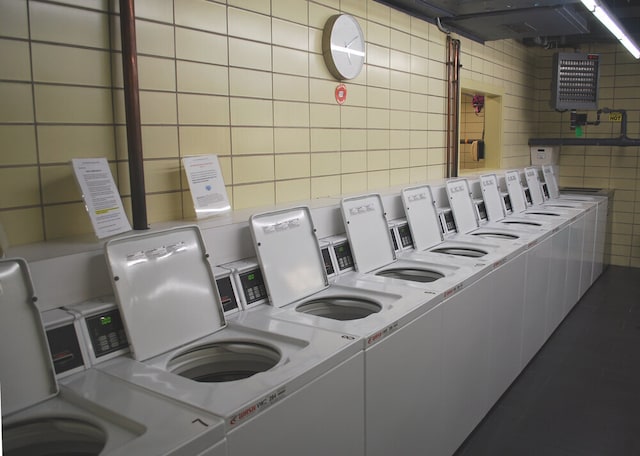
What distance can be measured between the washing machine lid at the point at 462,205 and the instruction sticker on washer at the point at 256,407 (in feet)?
9.45

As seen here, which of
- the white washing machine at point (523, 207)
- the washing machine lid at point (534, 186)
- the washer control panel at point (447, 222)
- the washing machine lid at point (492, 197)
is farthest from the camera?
the washing machine lid at point (534, 186)

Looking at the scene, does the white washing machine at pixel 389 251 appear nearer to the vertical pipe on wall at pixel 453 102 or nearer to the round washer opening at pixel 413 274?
the round washer opening at pixel 413 274

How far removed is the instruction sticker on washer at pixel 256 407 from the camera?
1.38 meters

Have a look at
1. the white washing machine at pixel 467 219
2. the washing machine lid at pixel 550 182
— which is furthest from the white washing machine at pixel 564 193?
the white washing machine at pixel 467 219

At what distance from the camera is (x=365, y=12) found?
3.75 metres

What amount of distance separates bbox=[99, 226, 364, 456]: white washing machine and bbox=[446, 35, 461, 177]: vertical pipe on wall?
3489 mm

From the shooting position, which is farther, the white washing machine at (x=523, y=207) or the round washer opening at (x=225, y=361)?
the white washing machine at (x=523, y=207)

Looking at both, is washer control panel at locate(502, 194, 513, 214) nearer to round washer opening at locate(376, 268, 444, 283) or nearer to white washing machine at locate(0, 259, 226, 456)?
round washer opening at locate(376, 268, 444, 283)

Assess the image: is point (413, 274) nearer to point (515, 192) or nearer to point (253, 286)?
point (253, 286)

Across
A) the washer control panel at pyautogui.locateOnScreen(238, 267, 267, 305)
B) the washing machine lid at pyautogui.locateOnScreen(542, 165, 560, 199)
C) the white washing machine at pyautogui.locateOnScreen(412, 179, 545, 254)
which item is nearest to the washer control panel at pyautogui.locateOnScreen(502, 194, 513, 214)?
the white washing machine at pyautogui.locateOnScreen(412, 179, 545, 254)

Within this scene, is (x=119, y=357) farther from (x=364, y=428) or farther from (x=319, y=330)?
A: (x=364, y=428)

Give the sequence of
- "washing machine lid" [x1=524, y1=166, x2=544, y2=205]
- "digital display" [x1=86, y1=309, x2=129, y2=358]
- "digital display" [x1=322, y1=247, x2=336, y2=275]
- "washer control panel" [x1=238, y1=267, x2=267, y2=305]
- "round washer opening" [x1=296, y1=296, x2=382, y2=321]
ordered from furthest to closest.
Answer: "washing machine lid" [x1=524, y1=166, x2=544, y2=205], "digital display" [x1=322, y1=247, x2=336, y2=275], "round washer opening" [x1=296, y1=296, x2=382, y2=321], "washer control panel" [x1=238, y1=267, x2=267, y2=305], "digital display" [x1=86, y1=309, x2=129, y2=358]

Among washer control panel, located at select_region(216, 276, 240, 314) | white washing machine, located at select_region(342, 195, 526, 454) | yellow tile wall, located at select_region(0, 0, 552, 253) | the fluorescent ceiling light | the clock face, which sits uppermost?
the fluorescent ceiling light

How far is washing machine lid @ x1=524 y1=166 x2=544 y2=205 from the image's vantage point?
5953 millimetres
